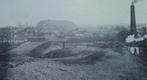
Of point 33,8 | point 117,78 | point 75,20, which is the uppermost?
point 33,8

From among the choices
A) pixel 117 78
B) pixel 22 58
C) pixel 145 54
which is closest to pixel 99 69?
pixel 117 78

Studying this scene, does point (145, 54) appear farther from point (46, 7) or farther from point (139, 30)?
point (46, 7)

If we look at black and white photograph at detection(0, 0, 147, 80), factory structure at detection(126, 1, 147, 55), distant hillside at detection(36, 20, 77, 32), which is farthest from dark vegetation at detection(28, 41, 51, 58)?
factory structure at detection(126, 1, 147, 55)

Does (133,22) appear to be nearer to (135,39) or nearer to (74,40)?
(135,39)

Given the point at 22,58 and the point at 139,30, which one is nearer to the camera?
the point at 22,58

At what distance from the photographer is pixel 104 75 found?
1938 mm

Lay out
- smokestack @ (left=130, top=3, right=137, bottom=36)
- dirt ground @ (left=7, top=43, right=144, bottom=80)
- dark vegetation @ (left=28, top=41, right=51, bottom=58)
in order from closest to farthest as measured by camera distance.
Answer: dirt ground @ (left=7, top=43, right=144, bottom=80), dark vegetation @ (left=28, top=41, right=51, bottom=58), smokestack @ (left=130, top=3, right=137, bottom=36)

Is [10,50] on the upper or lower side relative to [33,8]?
lower

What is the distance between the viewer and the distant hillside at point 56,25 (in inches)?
82.2

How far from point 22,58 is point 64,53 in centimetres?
55

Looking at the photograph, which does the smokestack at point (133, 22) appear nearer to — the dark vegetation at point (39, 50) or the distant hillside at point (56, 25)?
the distant hillside at point (56, 25)

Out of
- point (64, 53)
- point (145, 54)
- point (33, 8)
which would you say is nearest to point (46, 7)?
point (33, 8)

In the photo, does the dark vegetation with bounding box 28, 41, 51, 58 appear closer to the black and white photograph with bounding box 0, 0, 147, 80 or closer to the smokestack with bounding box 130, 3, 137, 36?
the black and white photograph with bounding box 0, 0, 147, 80

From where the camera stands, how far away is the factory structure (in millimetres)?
2109
